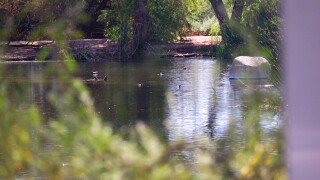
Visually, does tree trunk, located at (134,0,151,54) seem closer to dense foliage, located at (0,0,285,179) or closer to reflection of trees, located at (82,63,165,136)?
reflection of trees, located at (82,63,165,136)

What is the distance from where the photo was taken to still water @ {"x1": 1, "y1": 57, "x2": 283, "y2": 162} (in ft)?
33.6

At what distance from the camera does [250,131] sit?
2721 millimetres

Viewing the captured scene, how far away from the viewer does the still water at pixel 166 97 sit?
10250 millimetres

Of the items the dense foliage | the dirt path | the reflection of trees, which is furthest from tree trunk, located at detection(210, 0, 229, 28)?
the dense foliage

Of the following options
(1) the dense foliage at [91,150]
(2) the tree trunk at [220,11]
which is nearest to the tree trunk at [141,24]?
(2) the tree trunk at [220,11]

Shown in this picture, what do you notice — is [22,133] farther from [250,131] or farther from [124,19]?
[124,19]

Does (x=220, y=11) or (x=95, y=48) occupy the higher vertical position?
(x=220, y=11)

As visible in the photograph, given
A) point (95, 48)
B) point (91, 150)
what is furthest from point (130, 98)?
point (95, 48)

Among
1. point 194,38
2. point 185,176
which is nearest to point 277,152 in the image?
point 185,176

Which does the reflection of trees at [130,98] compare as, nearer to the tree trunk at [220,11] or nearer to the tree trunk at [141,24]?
the tree trunk at [141,24]

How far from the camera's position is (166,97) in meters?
11.3

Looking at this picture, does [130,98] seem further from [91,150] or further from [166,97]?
[91,150]

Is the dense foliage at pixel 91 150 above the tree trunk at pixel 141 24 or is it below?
above

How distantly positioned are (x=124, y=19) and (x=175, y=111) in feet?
44.7
